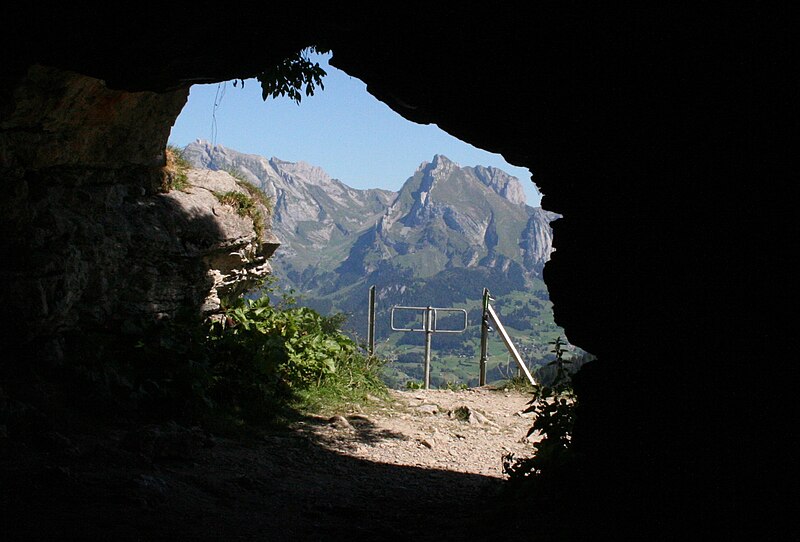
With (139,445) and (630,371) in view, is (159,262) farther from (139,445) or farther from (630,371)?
(630,371)

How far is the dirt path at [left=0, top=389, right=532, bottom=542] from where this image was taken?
12.2ft

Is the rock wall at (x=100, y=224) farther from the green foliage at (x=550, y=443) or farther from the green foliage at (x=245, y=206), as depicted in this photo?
the green foliage at (x=550, y=443)

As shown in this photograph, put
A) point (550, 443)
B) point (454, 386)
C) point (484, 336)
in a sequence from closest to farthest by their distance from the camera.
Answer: point (550, 443) < point (454, 386) < point (484, 336)

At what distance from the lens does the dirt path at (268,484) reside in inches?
147

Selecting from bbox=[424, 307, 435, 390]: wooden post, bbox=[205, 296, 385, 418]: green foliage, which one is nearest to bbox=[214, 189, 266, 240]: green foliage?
bbox=[205, 296, 385, 418]: green foliage

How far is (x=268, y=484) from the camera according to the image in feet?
17.9

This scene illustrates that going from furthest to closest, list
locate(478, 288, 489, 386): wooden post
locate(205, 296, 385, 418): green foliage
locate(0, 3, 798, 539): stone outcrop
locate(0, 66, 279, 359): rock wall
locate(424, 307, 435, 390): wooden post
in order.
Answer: locate(424, 307, 435, 390): wooden post → locate(478, 288, 489, 386): wooden post → locate(205, 296, 385, 418): green foliage → locate(0, 66, 279, 359): rock wall → locate(0, 3, 798, 539): stone outcrop

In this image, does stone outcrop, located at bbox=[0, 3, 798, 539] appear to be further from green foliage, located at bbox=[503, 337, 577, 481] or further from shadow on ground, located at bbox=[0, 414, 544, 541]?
shadow on ground, located at bbox=[0, 414, 544, 541]

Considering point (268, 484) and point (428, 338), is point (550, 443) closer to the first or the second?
point (268, 484)

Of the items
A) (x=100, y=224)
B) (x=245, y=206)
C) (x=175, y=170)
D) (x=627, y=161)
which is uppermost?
(x=175, y=170)

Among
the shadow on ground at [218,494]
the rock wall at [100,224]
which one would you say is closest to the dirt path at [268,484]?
the shadow on ground at [218,494]

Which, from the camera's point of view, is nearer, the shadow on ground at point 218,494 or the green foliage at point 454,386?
the shadow on ground at point 218,494

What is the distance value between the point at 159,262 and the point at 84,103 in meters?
2.59

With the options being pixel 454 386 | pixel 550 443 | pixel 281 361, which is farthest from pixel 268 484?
pixel 454 386
